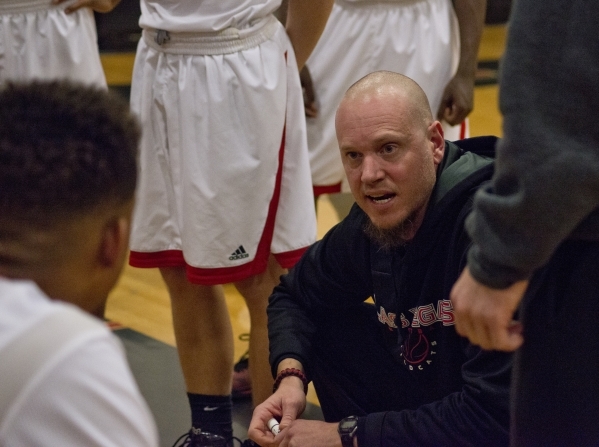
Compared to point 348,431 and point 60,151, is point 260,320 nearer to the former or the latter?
point 348,431

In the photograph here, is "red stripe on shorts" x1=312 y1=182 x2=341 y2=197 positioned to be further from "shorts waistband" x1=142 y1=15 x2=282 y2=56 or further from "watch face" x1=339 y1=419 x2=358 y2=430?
"watch face" x1=339 y1=419 x2=358 y2=430

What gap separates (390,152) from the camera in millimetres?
2275

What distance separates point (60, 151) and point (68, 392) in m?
0.32

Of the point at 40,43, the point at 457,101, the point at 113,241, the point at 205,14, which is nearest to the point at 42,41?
the point at 40,43

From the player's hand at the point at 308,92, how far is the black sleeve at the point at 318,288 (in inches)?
37.4

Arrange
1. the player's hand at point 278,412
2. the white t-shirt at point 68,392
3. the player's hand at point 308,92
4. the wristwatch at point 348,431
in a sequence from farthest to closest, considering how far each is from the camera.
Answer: the player's hand at point 308,92 → the player's hand at point 278,412 → the wristwatch at point 348,431 → the white t-shirt at point 68,392

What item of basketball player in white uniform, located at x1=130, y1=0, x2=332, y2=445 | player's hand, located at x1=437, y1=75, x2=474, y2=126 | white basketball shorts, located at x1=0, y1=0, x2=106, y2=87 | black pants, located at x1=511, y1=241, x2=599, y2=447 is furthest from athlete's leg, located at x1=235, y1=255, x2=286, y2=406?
black pants, located at x1=511, y1=241, x2=599, y2=447

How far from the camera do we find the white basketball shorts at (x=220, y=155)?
259 centimetres

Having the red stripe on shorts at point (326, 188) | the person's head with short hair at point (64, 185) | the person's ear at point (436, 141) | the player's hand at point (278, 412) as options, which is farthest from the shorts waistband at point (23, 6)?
the person's head with short hair at point (64, 185)

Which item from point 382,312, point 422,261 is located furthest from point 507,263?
point 382,312

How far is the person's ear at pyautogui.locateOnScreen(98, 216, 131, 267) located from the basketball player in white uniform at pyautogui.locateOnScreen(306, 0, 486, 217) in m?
2.06

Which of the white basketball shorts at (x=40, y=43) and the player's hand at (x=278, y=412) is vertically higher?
the white basketball shorts at (x=40, y=43)

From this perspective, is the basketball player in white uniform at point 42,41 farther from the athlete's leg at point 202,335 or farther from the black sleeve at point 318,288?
the black sleeve at point 318,288

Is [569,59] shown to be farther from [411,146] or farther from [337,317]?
[337,317]
